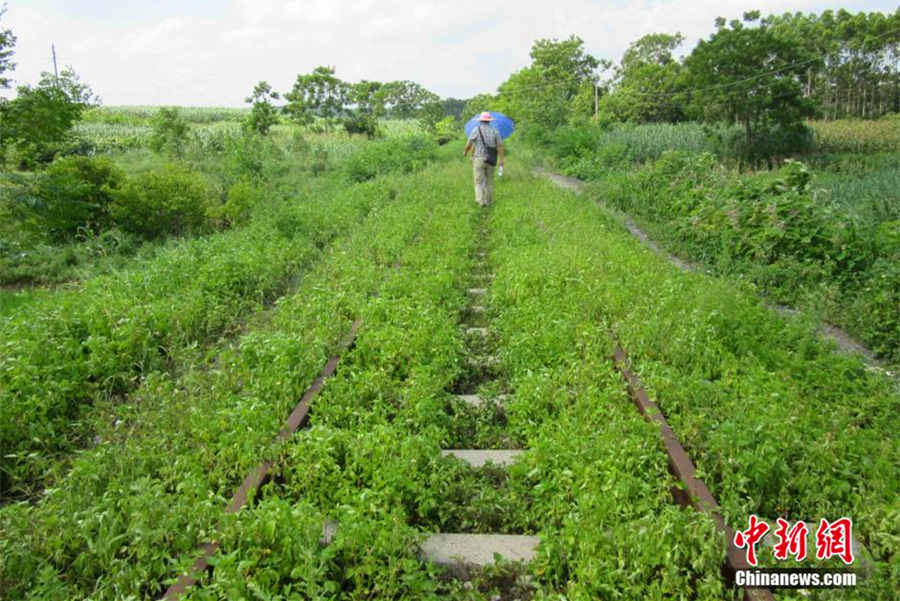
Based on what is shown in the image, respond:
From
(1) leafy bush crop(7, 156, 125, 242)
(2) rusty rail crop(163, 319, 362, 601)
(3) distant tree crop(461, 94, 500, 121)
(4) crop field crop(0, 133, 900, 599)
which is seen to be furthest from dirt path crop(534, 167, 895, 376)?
(3) distant tree crop(461, 94, 500, 121)

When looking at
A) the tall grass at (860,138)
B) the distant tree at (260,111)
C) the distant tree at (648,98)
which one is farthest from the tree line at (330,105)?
the tall grass at (860,138)

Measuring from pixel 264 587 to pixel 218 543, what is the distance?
42 centimetres

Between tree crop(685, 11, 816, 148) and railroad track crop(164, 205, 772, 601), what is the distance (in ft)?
98.8

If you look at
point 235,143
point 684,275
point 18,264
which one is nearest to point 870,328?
point 684,275

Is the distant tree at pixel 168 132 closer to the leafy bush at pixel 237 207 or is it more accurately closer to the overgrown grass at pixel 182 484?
the leafy bush at pixel 237 207

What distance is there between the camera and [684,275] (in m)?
7.76

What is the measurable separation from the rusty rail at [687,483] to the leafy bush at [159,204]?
969 centimetres

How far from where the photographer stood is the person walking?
14.0 meters

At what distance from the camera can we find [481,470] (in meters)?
4.10

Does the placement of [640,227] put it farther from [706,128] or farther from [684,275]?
[706,128]

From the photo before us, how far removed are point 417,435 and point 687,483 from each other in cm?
168
